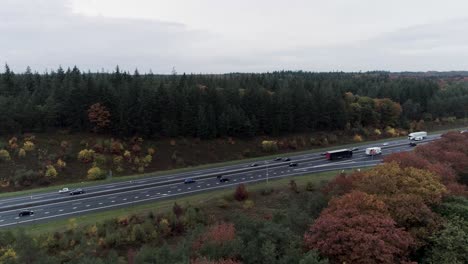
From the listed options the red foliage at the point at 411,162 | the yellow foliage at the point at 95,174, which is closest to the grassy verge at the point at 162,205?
the red foliage at the point at 411,162

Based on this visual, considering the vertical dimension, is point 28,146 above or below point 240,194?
above

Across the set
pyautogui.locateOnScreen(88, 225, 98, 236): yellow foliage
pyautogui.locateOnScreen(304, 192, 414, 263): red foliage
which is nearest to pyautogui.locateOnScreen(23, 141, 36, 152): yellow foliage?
pyautogui.locateOnScreen(88, 225, 98, 236): yellow foliage

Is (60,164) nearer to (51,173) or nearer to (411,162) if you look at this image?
(51,173)

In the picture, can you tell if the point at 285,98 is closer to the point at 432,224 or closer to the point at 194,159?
the point at 194,159

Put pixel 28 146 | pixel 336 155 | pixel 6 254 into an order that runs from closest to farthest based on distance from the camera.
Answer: pixel 6 254
pixel 28 146
pixel 336 155

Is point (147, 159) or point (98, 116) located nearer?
point (147, 159)

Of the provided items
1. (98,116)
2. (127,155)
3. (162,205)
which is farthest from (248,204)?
(98,116)

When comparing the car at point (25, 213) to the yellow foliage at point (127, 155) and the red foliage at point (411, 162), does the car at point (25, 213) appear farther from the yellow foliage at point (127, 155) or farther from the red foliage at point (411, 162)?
the red foliage at point (411, 162)

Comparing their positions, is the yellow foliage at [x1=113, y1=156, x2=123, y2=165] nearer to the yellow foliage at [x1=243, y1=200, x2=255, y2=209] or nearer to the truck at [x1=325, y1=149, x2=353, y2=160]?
the yellow foliage at [x1=243, y1=200, x2=255, y2=209]
